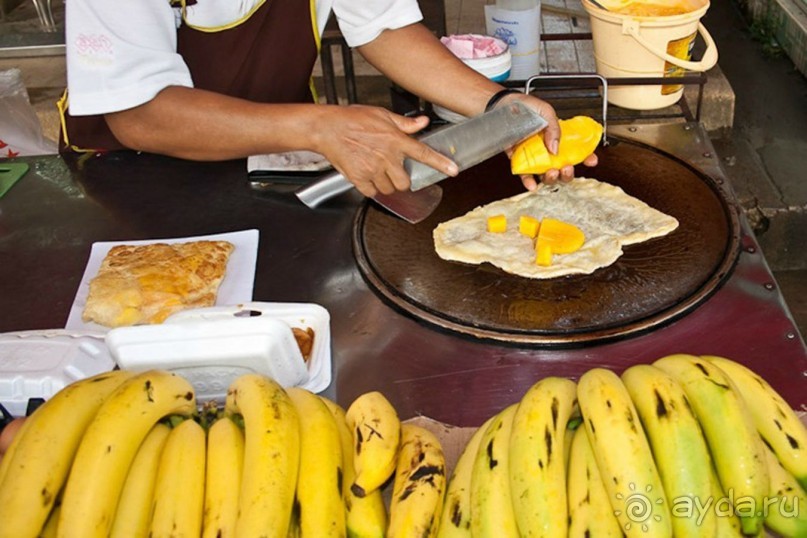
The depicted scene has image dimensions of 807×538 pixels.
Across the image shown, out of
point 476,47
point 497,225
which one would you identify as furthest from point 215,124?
point 476,47

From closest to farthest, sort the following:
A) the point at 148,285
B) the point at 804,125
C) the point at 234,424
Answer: the point at 234,424, the point at 148,285, the point at 804,125

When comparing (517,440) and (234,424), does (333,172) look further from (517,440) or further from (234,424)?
(517,440)

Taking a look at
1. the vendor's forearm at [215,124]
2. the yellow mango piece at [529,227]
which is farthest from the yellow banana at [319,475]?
the yellow mango piece at [529,227]

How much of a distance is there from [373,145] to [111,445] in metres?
1.10

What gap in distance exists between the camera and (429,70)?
2.65m

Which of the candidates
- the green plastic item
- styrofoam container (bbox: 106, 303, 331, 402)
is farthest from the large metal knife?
the green plastic item

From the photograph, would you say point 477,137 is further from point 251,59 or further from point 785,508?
point 785,508

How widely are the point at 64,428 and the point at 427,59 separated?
71.7 inches

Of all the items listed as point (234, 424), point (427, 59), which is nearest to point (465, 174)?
point (427, 59)

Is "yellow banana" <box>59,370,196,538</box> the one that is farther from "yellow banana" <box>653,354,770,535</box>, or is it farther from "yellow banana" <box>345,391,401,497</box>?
"yellow banana" <box>653,354,770,535</box>

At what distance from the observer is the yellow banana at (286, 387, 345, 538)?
116 centimetres

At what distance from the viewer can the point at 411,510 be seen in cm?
122

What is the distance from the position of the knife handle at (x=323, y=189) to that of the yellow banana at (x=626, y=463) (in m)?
1.43

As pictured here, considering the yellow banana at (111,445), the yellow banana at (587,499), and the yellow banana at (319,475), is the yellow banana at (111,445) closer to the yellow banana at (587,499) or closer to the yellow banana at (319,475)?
the yellow banana at (319,475)
